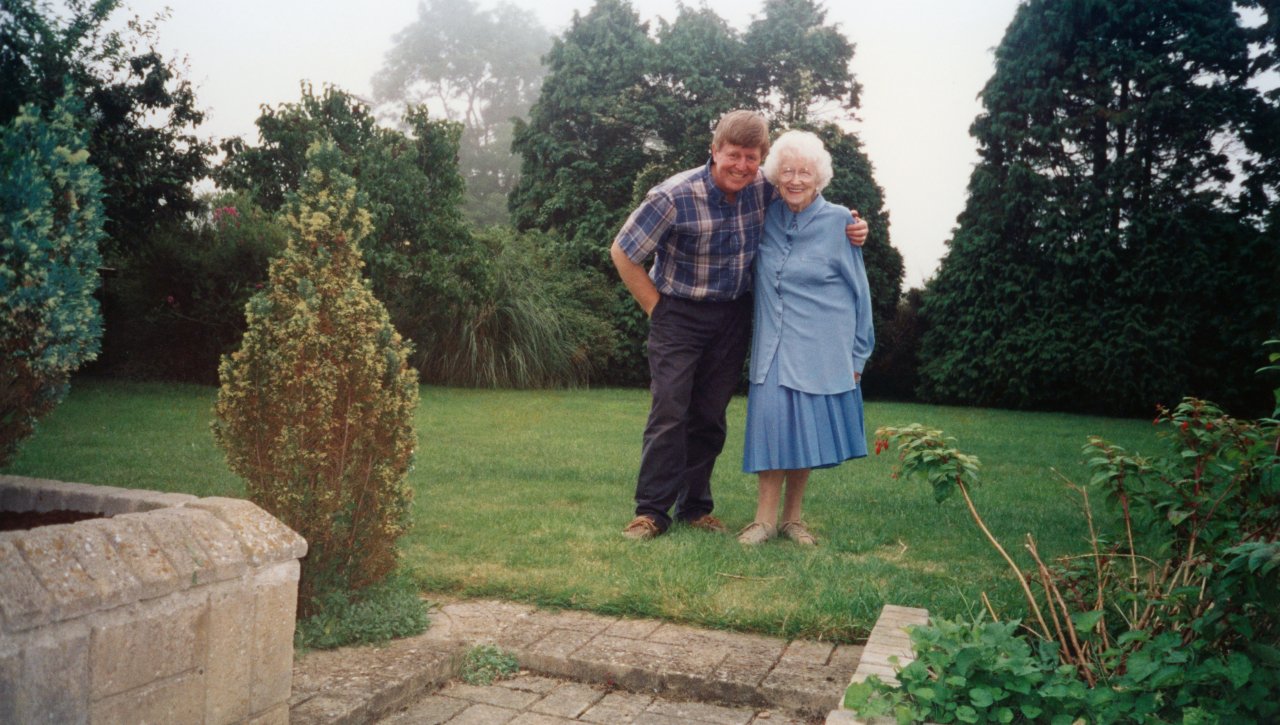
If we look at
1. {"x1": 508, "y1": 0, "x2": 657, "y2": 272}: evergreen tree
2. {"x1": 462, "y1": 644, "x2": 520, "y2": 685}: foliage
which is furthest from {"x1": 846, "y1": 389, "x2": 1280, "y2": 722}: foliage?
{"x1": 508, "y1": 0, "x2": 657, "y2": 272}: evergreen tree

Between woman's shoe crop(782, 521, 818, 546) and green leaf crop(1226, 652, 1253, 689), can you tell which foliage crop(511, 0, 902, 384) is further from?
green leaf crop(1226, 652, 1253, 689)

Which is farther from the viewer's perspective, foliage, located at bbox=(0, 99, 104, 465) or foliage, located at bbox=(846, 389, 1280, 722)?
foliage, located at bbox=(0, 99, 104, 465)

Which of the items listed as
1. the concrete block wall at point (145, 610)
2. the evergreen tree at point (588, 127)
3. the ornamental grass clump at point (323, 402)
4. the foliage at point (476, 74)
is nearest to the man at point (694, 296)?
the ornamental grass clump at point (323, 402)

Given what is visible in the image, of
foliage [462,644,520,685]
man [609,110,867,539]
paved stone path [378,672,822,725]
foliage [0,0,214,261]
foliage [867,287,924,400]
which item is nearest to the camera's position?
paved stone path [378,672,822,725]

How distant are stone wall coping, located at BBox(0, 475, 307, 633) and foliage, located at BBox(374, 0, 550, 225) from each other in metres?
31.7

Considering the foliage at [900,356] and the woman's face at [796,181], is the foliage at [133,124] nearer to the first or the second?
the woman's face at [796,181]

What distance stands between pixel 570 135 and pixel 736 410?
26.5 ft

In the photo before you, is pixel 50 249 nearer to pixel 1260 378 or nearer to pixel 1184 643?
pixel 1184 643

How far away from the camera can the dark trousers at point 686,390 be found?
4.23 m

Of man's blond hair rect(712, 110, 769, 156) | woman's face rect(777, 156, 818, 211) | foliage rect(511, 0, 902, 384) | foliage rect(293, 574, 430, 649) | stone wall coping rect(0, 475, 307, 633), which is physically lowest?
foliage rect(293, 574, 430, 649)

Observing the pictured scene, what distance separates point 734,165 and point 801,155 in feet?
0.92

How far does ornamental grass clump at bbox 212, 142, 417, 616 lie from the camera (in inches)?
107

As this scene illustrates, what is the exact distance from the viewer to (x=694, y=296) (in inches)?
166

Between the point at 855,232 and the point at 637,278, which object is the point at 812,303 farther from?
the point at 637,278
